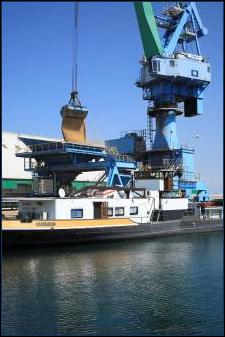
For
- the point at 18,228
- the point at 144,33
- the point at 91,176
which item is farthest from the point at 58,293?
the point at 91,176

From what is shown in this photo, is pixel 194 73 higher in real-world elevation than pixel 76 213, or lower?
higher

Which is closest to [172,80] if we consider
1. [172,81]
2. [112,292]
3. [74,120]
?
[172,81]

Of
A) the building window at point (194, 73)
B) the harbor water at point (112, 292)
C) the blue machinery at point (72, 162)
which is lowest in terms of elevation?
the harbor water at point (112, 292)

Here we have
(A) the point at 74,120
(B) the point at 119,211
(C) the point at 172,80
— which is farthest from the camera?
(C) the point at 172,80

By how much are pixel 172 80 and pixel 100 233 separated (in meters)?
24.5

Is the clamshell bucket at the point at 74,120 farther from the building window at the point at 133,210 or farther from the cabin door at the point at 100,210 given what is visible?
the cabin door at the point at 100,210

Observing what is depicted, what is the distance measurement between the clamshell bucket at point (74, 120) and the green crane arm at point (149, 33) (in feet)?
50.1

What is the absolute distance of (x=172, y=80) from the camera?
52.3 m

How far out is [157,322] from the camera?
14.6 meters

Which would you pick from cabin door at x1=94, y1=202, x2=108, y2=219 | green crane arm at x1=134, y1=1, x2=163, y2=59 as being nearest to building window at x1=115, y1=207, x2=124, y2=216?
cabin door at x1=94, y1=202, x2=108, y2=219

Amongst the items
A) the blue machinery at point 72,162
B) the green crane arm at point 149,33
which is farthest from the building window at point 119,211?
the green crane arm at point 149,33

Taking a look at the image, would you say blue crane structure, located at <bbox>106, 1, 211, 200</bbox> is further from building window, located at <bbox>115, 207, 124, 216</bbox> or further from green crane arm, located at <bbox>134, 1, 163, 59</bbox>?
building window, located at <bbox>115, 207, 124, 216</bbox>

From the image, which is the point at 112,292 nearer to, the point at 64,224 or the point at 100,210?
the point at 64,224

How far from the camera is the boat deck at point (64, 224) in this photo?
1176 inches
